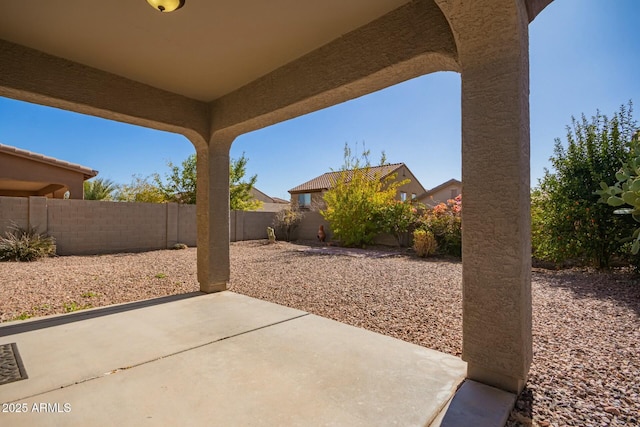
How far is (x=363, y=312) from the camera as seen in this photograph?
4.13 metres

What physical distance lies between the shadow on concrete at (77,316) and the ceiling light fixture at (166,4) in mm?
3496

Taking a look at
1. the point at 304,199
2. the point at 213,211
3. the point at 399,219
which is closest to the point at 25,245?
the point at 213,211

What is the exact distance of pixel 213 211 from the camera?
4.73 metres

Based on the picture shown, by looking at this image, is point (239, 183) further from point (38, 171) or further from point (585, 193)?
point (585, 193)

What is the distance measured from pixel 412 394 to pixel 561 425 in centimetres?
84

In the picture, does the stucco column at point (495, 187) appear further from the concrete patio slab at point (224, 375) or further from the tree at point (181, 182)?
the tree at point (181, 182)

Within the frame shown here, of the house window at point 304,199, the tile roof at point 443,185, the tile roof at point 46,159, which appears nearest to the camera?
the tile roof at point 46,159

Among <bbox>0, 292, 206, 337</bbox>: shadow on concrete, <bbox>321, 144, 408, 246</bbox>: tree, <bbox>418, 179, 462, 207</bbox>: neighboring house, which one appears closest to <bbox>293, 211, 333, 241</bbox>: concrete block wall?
<bbox>321, 144, 408, 246</bbox>: tree

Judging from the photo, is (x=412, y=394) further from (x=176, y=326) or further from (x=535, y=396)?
(x=176, y=326)

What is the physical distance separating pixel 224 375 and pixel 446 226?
940cm

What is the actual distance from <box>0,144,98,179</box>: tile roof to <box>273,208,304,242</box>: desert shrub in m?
8.01

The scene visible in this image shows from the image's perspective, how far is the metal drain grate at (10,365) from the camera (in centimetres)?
230

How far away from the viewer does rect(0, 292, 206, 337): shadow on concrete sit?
3.33m

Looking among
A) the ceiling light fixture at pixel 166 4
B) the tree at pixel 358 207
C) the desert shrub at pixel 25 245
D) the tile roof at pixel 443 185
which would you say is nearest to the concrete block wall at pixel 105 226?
the desert shrub at pixel 25 245
